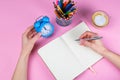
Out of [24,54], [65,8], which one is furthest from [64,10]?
[24,54]

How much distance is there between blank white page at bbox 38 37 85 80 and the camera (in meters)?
0.94

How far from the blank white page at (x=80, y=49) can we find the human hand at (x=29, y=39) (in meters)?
0.13

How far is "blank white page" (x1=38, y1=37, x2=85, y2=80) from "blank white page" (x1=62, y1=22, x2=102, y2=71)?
0.02m

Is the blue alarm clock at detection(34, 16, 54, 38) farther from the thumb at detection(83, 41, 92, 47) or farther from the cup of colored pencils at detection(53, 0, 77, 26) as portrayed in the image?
the thumb at detection(83, 41, 92, 47)

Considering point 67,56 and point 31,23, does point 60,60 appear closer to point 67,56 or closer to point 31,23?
point 67,56

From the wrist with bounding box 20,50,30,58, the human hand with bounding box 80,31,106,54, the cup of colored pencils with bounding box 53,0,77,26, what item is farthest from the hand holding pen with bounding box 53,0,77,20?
the wrist with bounding box 20,50,30,58

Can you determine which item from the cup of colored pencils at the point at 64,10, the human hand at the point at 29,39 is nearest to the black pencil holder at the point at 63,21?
the cup of colored pencils at the point at 64,10

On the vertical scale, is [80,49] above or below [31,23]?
below

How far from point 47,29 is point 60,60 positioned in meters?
0.14

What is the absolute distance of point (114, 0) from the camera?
1.09m

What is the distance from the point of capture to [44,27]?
978mm

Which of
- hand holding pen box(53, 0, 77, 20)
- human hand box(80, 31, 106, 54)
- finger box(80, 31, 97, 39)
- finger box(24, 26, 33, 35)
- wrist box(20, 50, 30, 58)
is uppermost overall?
finger box(24, 26, 33, 35)

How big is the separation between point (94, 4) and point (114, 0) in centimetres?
10

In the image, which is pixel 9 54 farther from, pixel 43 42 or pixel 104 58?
pixel 104 58
